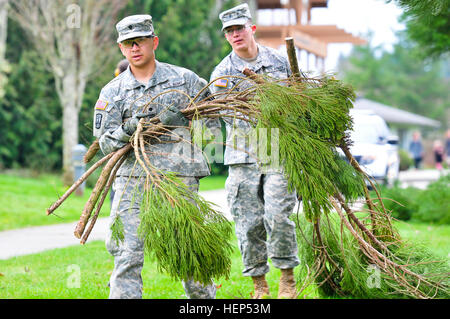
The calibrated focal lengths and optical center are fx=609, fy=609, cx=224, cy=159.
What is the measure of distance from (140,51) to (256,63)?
115cm

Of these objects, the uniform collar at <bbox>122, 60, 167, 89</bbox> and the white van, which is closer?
the uniform collar at <bbox>122, 60, 167, 89</bbox>

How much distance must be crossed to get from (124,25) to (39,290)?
2.60 m

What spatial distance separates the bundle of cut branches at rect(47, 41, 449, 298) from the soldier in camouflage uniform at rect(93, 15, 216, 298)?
11 centimetres

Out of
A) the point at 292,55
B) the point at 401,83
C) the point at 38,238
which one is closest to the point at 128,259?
the point at 292,55

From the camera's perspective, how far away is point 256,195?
5.07 meters

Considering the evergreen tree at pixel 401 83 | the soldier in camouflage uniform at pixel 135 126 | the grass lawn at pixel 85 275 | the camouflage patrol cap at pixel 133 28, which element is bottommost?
the grass lawn at pixel 85 275

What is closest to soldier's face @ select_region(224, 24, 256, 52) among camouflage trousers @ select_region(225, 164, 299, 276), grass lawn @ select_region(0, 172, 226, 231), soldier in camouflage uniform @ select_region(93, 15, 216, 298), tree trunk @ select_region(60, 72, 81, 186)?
soldier in camouflage uniform @ select_region(93, 15, 216, 298)

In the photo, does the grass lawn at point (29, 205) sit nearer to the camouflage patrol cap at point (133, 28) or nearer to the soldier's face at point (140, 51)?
the soldier's face at point (140, 51)

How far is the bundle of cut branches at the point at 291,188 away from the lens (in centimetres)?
344

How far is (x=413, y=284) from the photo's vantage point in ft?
14.2

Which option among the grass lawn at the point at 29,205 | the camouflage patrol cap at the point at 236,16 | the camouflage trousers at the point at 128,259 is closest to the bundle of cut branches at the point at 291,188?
the camouflage trousers at the point at 128,259

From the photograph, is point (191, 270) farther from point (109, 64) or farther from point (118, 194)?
point (109, 64)

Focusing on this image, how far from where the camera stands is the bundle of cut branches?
3441 mm

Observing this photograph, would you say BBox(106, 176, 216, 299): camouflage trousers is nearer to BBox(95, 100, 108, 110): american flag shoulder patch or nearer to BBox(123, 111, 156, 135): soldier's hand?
BBox(123, 111, 156, 135): soldier's hand
